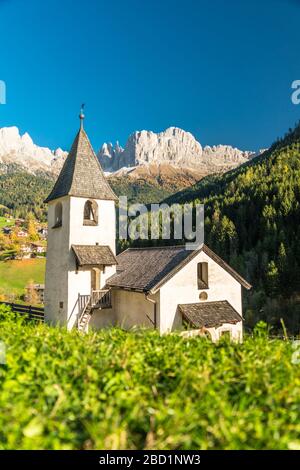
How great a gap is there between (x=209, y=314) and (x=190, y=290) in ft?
5.18

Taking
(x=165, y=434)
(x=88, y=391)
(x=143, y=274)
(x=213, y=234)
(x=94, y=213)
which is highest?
(x=213, y=234)

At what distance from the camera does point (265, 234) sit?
239 feet

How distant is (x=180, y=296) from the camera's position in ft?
57.9

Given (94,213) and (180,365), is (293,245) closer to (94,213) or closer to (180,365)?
(94,213)

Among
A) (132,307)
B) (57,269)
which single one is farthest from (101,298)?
(57,269)

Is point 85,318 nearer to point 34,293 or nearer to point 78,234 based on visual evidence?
point 78,234

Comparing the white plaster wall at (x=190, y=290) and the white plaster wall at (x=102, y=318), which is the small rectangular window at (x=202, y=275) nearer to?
the white plaster wall at (x=190, y=290)

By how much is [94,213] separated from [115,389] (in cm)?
Answer: 1761

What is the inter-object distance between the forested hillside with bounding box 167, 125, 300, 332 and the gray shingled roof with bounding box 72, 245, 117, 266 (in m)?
31.0

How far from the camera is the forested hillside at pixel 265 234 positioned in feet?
173

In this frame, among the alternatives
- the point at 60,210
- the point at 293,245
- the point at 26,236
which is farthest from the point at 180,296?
the point at 26,236

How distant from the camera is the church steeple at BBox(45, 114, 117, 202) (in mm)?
19688

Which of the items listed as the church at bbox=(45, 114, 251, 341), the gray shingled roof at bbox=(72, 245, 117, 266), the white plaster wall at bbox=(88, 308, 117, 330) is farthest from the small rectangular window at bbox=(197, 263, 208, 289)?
the white plaster wall at bbox=(88, 308, 117, 330)

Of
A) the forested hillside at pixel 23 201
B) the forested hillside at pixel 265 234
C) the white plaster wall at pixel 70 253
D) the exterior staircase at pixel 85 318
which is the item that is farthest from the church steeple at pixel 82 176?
the forested hillside at pixel 23 201
